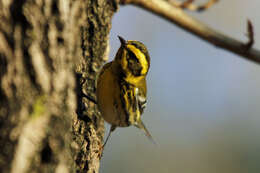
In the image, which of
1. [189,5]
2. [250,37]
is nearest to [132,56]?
[189,5]

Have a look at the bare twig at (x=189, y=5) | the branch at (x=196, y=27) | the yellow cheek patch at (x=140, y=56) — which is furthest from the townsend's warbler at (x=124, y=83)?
the branch at (x=196, y=27)

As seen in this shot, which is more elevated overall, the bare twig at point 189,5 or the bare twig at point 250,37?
the bare twig at point 189,5

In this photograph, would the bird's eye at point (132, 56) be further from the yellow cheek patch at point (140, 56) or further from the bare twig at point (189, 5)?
the bare twig at point (189, 5)

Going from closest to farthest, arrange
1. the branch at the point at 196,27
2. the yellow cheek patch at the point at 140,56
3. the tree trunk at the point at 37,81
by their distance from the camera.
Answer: the tree trunk at the point at 37,81 → the branch at the point at 196,27 → the yellow cheek patch at the point at 140,56

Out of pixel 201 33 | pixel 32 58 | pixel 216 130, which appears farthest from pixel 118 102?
pixel 216 130

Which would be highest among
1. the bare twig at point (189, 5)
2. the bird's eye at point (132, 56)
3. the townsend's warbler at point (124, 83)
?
the bare twig at point (189, 5)

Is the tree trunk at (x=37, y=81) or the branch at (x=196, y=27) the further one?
the branch at (x=196, y=27)

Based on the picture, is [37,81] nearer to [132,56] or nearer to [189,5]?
[189,5]

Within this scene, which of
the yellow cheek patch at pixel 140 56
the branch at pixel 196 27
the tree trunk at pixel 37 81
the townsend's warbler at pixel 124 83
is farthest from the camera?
the yellow cheek patch at pixel 140 56
